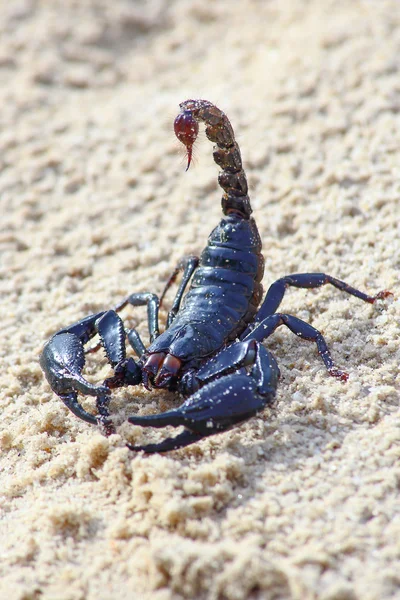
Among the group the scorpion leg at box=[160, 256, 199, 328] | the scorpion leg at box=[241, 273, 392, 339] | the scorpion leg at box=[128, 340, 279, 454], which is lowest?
the scorpion leg at box=[128, 340, 279, 454]

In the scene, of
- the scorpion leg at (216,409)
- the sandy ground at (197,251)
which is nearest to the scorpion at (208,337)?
the scorpion leg at (216,409)

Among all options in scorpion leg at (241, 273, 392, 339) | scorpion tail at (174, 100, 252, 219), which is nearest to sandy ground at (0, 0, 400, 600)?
scorpion leg at (241, 273, 392, 339)

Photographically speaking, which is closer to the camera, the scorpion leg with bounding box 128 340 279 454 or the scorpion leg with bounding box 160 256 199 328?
the scorpion leg with bounding box 128 340 279 454

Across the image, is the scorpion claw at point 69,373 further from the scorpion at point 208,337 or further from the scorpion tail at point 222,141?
the scorpion tail at point 222,141

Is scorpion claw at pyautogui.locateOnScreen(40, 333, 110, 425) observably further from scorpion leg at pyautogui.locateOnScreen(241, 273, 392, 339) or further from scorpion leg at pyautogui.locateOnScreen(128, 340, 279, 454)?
scorpion leg at pyautogui.locateOnScreen(241, 273, 392, 339)

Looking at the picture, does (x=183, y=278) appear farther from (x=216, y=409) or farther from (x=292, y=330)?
(x=216, y=409)

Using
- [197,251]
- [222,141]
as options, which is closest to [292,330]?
[222,141]
